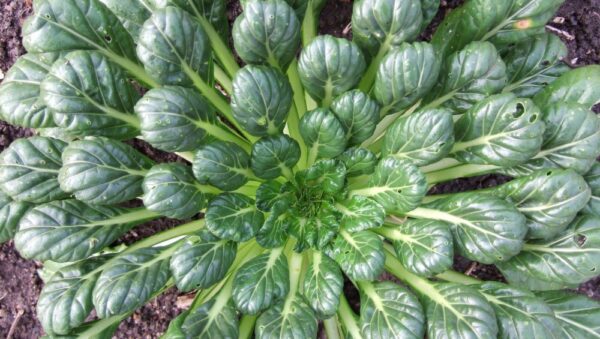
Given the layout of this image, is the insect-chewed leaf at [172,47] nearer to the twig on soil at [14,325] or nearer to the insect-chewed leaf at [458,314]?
the insect-chewed leaf at [458,314]

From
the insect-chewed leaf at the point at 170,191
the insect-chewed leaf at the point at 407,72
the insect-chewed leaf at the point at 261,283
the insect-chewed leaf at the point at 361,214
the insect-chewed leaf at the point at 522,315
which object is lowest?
the insect-chewed leaf at the point at 522,315

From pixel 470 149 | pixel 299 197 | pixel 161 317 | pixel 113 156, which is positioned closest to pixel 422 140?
pixel 470 149

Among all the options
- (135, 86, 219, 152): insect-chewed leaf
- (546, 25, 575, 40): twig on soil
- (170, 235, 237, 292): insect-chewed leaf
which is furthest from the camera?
(546, 25, 575, 40): twig on soil

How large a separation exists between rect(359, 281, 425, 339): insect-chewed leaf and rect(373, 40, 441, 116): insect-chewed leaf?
2.38 feet

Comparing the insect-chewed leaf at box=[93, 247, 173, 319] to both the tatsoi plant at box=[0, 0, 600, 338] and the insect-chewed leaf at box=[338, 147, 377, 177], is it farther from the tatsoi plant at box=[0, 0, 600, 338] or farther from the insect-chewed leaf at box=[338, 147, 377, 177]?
the insect-chewed leaf at box=[338, 147, 377, 177]

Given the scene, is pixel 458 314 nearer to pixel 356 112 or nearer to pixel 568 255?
pixel 568 255

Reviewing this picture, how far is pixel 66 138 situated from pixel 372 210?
1300mm

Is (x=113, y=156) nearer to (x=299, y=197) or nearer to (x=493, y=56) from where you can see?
(x=299, y=197)

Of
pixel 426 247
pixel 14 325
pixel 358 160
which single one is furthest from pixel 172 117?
pixel 14 325

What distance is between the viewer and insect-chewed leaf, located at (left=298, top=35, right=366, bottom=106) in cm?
186

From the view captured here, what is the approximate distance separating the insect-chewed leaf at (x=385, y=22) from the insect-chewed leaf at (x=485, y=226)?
2.13 feet

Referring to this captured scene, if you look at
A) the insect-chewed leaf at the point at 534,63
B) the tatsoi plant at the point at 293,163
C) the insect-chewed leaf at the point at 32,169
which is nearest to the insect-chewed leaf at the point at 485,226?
the tatsoi plant at the point at 293,163

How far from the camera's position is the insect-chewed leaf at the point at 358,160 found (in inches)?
84.3

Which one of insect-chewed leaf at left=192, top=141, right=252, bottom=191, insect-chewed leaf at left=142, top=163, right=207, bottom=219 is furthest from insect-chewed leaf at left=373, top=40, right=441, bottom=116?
insect-chewed leaf at left=142, top=163, right=207, bottom=219
